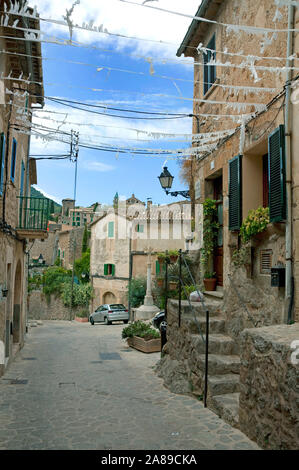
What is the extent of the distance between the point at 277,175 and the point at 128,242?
21.0m

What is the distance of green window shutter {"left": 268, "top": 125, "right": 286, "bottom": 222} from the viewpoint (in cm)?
549

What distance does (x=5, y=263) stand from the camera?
852 centimetres

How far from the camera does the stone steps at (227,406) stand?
16.4 ft

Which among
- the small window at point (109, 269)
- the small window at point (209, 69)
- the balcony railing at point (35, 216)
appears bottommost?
the small window at point (109, 269)

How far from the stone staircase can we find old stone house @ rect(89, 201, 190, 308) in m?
15.2

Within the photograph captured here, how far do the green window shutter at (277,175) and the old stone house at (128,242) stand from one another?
16.4m

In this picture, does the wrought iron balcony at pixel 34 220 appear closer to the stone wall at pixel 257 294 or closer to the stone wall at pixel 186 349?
the stone wall at pixel 186 349

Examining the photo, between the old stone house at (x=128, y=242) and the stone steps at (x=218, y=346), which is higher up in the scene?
the old stone house at (x=128, y=242)

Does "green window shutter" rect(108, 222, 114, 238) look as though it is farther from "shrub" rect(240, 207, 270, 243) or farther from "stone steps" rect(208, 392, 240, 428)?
"stone steps" rect(208, 392, 240, 428)

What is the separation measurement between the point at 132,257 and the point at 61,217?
1449 inches

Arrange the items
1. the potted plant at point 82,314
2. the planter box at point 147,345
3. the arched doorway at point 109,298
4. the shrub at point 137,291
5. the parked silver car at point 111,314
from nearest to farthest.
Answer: the planter box at point 147,345 < the parked silver car at point 111,314 < the shrub at point 137,291 < the arched doorway at point 109,298 < the potted plant at point 82,314

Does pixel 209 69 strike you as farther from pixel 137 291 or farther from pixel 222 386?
pixel 137 291

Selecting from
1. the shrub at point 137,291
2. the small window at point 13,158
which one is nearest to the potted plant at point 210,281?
the small window at point 13,158

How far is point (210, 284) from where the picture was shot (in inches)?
353
